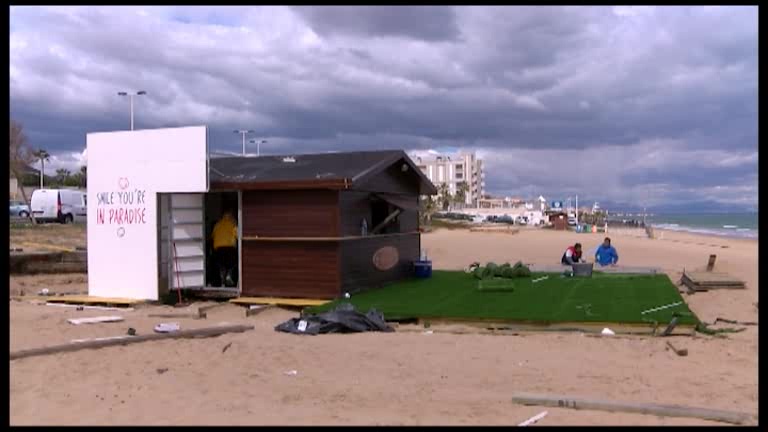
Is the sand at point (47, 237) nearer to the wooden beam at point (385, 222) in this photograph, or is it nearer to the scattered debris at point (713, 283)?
the wooden beam at point (385, 222)

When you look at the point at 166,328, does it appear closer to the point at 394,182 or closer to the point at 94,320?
the point at 94,320

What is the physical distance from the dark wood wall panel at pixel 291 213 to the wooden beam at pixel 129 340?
336 centimetres

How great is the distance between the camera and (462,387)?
6.82 m

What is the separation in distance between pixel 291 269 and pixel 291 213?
1068mm

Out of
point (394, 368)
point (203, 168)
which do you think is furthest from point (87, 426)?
point (203, 168)

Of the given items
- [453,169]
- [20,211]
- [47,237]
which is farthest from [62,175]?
[453,169]

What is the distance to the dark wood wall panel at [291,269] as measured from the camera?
1320 cm

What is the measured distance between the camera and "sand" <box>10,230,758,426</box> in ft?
18.9

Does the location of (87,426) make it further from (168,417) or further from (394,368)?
(394,368)

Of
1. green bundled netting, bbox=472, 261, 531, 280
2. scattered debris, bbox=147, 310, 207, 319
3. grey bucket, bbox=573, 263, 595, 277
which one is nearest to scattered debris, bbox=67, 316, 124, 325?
scattered debris, bbox=147, 310, 207, 319

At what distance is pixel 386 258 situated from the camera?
50.9 ft

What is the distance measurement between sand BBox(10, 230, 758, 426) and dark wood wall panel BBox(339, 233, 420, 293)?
2.99 m

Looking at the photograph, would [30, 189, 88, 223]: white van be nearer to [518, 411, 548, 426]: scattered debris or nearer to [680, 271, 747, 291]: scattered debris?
[680, 271, 747, 291]: scattered debris

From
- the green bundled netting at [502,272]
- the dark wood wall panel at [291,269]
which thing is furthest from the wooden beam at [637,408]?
the green bundled netting at [502,272]
